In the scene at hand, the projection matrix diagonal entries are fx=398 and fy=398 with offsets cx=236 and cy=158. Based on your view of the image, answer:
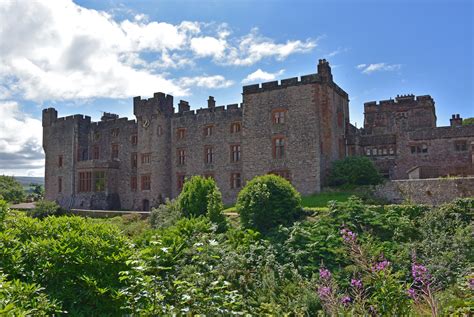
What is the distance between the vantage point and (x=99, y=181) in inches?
1430

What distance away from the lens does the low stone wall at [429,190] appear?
62.1ft

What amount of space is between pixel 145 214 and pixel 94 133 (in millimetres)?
17303

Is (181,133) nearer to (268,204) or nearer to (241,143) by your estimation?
(241,143)

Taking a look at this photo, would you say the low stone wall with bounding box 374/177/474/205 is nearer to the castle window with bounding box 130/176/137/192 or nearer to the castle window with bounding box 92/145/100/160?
the castle window with bounding box 130/176/137/192

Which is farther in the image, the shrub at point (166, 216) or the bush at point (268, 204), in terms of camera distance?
the shrub at point (166, 216)

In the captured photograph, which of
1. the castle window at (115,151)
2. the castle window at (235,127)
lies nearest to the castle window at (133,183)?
the castle window at (115,151)

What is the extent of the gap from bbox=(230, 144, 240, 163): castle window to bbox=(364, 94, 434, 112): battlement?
15.5 meters

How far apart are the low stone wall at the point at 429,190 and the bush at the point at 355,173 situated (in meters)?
2.81

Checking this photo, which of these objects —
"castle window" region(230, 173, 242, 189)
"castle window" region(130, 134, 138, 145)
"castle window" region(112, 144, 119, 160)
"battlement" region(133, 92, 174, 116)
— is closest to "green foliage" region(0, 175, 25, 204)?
"castle window" region(112, 144, 119, 160)

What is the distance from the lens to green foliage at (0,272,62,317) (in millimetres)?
5530

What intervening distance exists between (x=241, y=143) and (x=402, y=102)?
54.5ft

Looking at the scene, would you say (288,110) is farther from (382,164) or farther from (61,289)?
(61,289)

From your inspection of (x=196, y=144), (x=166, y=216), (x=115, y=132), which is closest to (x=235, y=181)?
(x=196, y=144)

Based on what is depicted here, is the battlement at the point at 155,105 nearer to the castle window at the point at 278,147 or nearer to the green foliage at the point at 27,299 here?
the castle window at the point at 278,147
